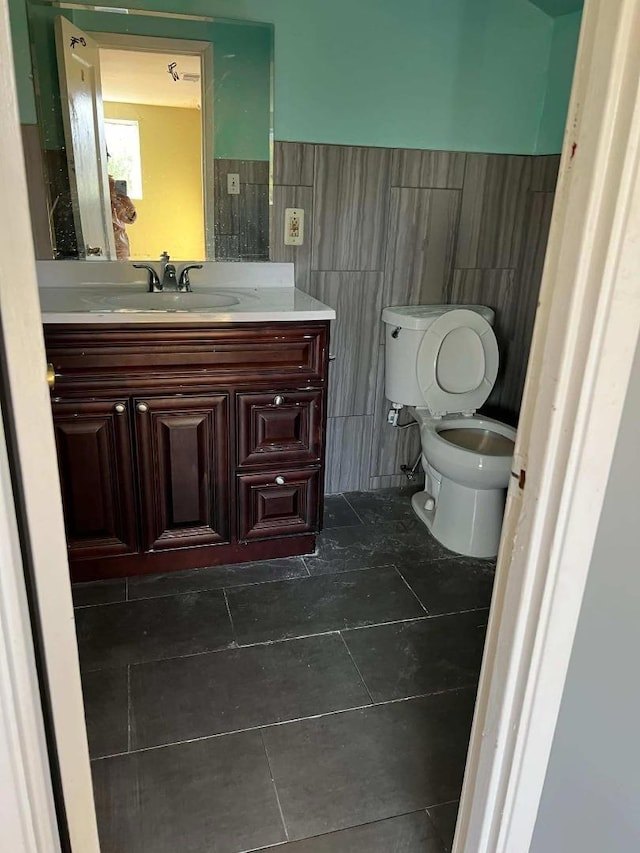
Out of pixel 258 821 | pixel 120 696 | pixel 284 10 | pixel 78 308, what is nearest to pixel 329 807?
Answer: pixel 258 821

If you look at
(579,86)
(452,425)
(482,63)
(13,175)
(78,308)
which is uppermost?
(482,63)

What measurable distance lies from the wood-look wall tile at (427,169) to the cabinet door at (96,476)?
1345mm

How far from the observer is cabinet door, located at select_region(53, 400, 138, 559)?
6.07 feet

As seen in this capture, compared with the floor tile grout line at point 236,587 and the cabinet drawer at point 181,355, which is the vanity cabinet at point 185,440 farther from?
the floor tile grout line at point 236,587

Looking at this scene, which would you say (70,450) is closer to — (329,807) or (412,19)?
(329,807)

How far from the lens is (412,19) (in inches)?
87.0

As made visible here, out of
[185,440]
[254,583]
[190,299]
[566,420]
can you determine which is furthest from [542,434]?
[190,299]

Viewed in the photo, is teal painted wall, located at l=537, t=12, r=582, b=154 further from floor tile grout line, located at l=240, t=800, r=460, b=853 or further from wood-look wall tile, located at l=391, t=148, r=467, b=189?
floor tile grout line, located at l=240, t=800, r=460, b=853

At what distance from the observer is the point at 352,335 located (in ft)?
8.29

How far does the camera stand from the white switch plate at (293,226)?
231cm

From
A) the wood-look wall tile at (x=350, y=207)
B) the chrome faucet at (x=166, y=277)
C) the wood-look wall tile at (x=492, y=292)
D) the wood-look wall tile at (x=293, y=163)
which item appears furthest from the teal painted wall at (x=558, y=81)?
the chrome faucet at (x=166, y=277)

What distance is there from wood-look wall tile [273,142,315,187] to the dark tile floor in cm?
134

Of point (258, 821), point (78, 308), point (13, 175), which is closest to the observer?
point (13, 175)

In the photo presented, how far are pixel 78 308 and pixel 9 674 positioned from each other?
50.8 inches
